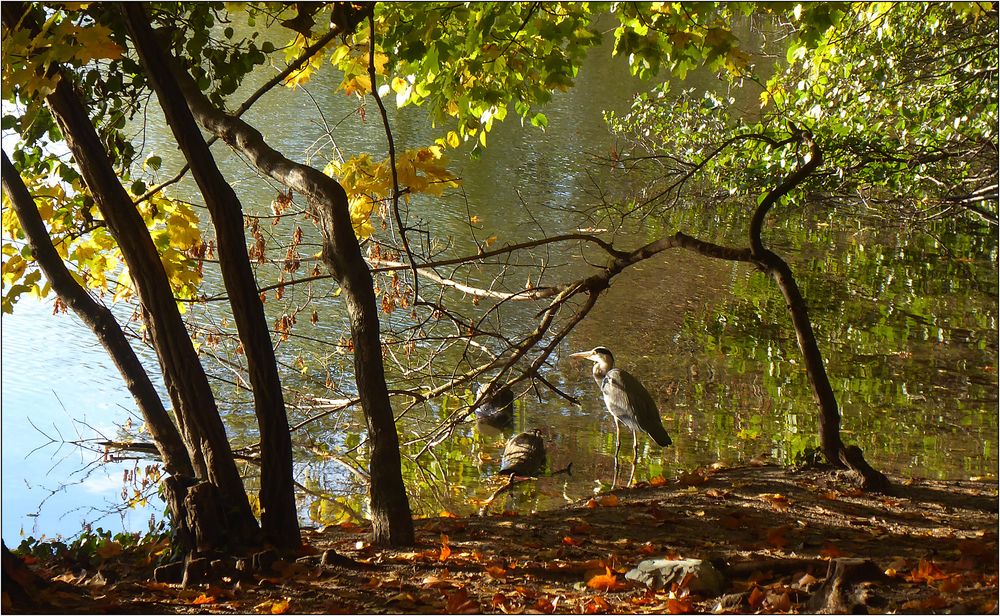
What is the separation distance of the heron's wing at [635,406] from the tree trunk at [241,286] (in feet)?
11.0

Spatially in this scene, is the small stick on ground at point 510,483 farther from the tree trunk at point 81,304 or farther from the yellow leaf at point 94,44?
the yellow leaf at point 94,44

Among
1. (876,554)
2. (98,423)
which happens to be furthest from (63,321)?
(876,554)

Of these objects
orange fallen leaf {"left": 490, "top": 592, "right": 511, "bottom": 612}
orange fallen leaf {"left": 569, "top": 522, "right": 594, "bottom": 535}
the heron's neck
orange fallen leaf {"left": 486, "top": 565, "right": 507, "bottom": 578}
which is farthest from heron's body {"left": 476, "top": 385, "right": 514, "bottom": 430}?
orange fallen leaf {"left": 490, "top": 592, "right": 511, "bottom": 612}

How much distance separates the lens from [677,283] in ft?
38.3

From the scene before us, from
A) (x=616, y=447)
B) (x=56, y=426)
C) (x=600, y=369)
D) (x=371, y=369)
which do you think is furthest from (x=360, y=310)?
(x=56, y=426)

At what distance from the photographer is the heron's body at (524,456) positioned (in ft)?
21.6

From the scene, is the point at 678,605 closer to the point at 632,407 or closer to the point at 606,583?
the point at 606,583

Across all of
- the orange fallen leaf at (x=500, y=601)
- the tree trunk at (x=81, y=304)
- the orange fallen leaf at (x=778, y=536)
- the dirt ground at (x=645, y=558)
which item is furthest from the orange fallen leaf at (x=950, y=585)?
the tree trunk at (x=81, y=304)

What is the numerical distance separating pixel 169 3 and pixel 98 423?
391cm

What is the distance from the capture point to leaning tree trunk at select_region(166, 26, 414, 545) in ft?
12.4

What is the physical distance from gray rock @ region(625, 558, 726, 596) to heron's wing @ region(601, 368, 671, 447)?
3.28m

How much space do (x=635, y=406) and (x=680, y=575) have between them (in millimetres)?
3435

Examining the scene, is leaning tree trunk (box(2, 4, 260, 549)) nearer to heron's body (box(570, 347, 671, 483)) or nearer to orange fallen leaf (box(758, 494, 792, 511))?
orange fallen leaf (box(758, 494, 792, 511))

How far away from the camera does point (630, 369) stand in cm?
891
